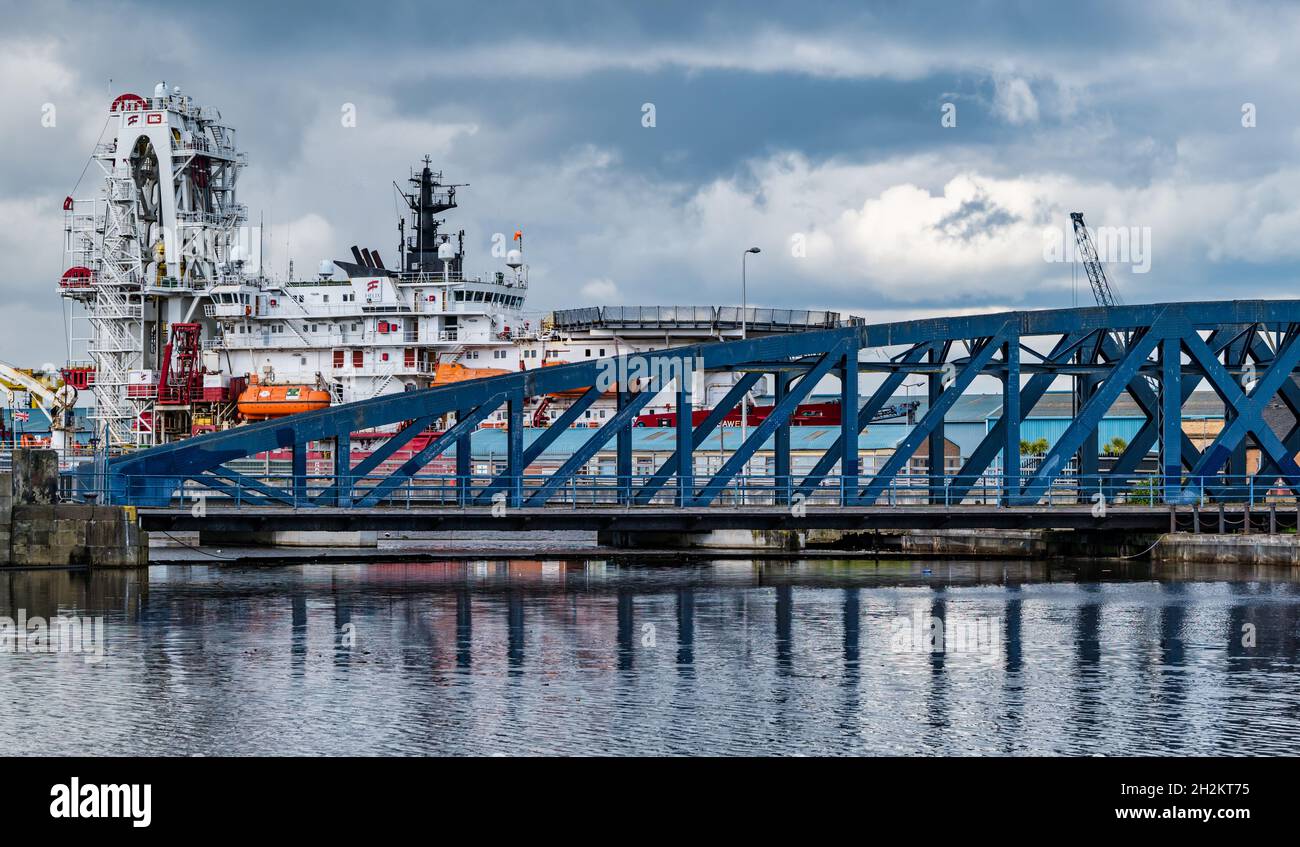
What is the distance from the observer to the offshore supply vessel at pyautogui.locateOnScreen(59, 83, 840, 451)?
90.5m

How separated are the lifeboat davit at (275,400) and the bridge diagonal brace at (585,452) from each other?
1895 inches

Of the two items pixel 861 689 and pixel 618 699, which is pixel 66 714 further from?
pixel 861 689

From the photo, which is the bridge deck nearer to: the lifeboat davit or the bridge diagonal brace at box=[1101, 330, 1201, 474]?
the bridge diagonal brace at box=[1101, 330, 1201, 474]

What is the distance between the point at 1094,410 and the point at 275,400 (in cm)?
5473

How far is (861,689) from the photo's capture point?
74.7 ft

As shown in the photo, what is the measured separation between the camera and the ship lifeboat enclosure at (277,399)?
87.5 m

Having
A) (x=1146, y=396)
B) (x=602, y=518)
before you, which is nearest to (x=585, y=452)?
(x=602, y=518)

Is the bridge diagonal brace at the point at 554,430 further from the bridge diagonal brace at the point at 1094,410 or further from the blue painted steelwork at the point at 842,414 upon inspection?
the bridge diagonal brace at the point at 1094,410

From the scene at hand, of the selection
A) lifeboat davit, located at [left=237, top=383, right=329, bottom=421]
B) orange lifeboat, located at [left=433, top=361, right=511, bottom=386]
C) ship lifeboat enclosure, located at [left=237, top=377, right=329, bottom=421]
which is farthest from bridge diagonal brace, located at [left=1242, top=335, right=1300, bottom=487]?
lifeboat davit, located at [left=237, top=383, right=329, bottom=421]

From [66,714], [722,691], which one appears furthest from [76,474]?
[722,691]

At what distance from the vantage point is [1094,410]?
44.5 meters

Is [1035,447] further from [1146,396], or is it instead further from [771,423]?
[771,423]
